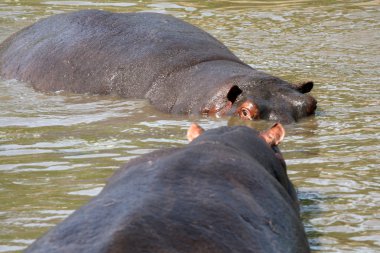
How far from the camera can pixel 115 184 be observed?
4219 mm

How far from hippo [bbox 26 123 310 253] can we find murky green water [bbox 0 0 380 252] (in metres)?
0.78

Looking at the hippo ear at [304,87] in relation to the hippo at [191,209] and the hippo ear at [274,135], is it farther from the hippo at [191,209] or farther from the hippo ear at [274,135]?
the hippo at [191,209]

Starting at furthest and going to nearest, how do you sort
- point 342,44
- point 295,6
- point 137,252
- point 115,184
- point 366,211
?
point 295,6, point 342,44, point 366,211, point 115,184, point 137,252

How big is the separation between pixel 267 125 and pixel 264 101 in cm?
36

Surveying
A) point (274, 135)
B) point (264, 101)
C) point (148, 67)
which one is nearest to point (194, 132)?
point (274, 135)

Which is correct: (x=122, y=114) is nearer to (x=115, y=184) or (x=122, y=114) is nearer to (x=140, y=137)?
(x=140, y=137)

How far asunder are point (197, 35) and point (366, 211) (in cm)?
492

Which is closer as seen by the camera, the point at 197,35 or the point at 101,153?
the point at 101,153

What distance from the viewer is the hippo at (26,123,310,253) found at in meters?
3.54

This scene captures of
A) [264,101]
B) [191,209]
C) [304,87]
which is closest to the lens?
[191,209]

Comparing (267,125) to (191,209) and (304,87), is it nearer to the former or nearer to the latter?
(304,87)

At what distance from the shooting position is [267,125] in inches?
329

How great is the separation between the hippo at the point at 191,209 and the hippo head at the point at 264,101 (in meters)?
3.65

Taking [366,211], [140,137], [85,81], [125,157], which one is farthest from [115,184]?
[85,81]
